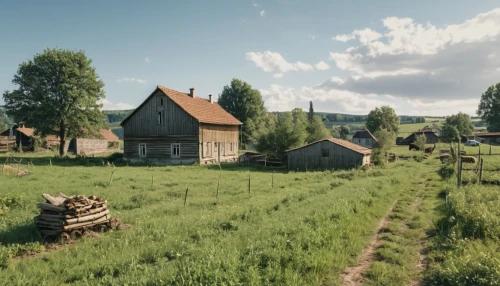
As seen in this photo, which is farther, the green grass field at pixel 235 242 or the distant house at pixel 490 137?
the distant house at pixel 490 137

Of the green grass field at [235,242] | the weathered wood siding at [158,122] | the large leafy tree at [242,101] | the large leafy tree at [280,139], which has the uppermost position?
the large leafy tree at [242,101]

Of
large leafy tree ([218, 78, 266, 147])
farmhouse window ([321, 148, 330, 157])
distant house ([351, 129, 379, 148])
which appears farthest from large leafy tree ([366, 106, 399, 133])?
farmhouse window ([321, 148, 330, 157])

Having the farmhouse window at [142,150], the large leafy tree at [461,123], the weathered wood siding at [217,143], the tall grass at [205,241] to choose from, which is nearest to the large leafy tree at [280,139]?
the weathered wood siding at [217,143]

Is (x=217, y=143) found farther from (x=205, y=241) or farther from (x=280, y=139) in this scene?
(x=205, y=241)

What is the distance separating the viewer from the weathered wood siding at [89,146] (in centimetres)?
5129

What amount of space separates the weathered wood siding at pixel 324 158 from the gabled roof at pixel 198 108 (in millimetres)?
10536

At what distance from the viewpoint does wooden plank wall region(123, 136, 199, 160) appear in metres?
34.2

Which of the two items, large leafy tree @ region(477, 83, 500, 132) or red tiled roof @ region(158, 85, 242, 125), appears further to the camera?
large leafy tree @ region(477, 83, 500, 132)

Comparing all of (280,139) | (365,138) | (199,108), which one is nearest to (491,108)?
(365,138)

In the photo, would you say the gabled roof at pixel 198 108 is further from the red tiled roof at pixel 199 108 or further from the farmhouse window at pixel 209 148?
the farmhouse window at pixel 209 148

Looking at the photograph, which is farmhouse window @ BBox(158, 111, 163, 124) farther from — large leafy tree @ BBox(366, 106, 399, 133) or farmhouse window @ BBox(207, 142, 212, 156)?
large leafy tree @ BBox(366, 106, 399, 133)

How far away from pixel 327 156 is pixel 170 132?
1745 cm

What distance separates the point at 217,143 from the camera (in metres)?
38.1

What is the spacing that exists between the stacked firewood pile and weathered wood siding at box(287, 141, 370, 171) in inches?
937
